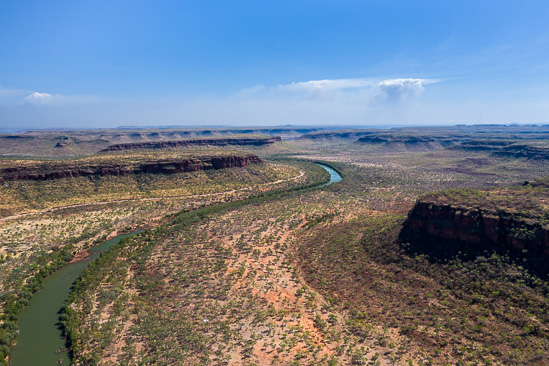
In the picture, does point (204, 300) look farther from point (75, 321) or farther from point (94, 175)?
point (94, 175)

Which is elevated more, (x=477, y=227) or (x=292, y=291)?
(x=477, y=227)

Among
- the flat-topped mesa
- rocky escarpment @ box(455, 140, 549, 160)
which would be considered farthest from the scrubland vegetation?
rocky escarpment @ box(455, 140, 549, 160)

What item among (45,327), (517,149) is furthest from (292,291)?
(517,149)

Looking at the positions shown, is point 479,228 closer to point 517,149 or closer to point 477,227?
point 477,227

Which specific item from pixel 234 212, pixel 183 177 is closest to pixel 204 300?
pixel 234 212

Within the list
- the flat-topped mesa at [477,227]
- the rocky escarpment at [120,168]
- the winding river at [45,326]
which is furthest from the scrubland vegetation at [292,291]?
the rocky escarpment at [120,168]

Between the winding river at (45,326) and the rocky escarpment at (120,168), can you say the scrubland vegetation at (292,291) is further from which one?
the rocky escarpment at (120,168)
